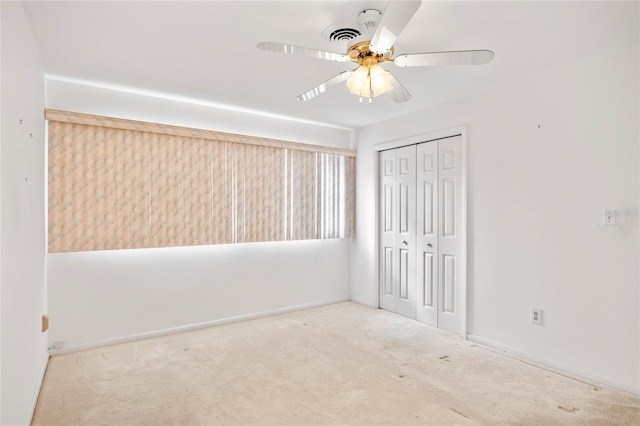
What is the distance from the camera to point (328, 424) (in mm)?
2289

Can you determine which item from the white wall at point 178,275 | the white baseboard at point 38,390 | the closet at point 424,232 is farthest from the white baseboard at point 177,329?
the closet at point 424,232

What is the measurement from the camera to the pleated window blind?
135 inches

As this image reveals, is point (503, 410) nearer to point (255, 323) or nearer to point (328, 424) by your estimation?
point (328, 424)

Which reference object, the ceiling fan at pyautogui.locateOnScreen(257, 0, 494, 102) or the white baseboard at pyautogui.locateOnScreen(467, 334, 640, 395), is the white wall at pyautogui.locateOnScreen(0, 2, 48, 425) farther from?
the white baseboard at pyautogui.locateOnScreen(467, 334, 640, 395)

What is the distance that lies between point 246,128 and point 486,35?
286cm

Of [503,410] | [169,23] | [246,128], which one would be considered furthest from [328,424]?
[246,128]

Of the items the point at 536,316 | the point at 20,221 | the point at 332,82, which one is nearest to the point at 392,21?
the point at 332,82

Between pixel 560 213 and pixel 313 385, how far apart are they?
244 centimetres

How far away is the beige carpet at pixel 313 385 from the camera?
2389 millimetres

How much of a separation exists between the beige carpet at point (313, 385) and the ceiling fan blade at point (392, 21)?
2208mm

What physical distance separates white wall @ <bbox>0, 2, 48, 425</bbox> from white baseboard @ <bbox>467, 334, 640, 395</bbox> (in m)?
3.63

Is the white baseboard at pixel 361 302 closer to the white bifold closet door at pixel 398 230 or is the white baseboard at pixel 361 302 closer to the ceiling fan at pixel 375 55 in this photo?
the white bifold closet door at pixel 398 230

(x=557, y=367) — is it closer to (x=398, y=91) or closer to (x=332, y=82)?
(x=398, y=91)

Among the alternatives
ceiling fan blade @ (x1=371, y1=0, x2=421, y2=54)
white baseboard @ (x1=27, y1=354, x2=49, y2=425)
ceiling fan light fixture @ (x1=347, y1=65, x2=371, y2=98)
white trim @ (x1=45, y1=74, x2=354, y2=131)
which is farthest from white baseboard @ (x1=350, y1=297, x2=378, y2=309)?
ceiling fan blade @ (x1=371, y1=0, x2=421, y2=54)
